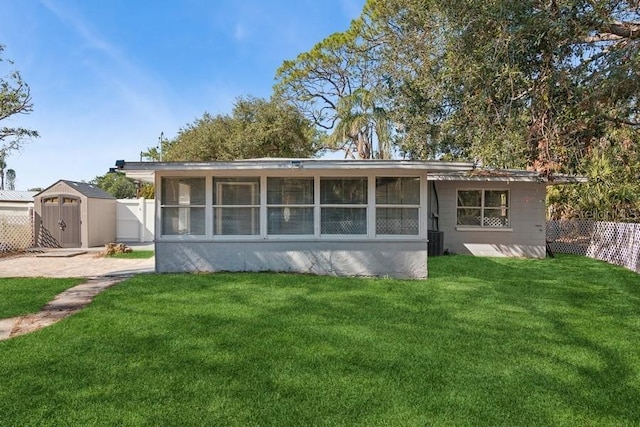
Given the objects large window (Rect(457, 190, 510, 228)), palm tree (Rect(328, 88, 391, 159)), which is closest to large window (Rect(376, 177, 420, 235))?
large window (Rect(457, 190, 510, 228))

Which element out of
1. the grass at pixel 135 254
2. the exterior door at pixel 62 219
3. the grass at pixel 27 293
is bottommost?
the grass at pixel 27 293

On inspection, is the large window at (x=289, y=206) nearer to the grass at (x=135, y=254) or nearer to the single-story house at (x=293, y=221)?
the single-story house at (x=293, y=221)

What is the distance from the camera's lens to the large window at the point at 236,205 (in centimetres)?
898

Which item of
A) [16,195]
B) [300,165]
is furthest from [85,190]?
[300,165]

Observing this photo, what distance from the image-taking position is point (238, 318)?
219 inches

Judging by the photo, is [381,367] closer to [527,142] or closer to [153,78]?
[527,142]

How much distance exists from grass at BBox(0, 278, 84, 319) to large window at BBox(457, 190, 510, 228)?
1110 centimetres

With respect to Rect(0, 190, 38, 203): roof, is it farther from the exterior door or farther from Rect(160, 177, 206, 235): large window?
Rect(160, 177, 206, 235): large window

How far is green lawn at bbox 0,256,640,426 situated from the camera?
3.12 metres

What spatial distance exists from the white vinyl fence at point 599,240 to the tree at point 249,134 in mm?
13221

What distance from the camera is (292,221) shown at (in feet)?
29.6

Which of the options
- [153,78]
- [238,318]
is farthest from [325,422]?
[153,78]

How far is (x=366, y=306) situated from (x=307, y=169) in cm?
342

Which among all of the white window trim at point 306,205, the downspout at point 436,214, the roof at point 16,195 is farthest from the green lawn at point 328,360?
the roof at point 16,195
